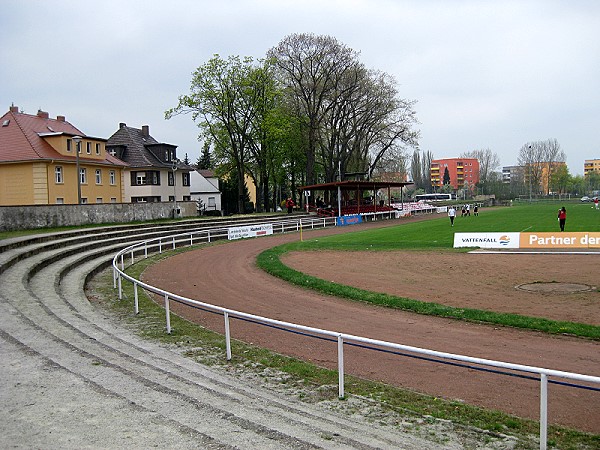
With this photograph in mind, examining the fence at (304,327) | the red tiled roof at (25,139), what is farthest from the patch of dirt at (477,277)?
the red tiled roof at (25,139)

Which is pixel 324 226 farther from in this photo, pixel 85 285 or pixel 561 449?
pixel 561 449

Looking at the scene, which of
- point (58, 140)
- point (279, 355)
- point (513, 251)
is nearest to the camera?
point (279, 355)

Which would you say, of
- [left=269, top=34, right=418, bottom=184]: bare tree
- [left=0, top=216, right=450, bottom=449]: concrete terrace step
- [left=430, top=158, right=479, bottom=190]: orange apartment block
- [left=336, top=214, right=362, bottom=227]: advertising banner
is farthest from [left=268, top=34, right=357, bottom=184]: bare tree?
[left=430, top=158, right=479, bottom=190]: orange apartment block

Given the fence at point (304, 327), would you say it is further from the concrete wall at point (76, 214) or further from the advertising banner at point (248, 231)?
the concrete wall at point (76, 214)

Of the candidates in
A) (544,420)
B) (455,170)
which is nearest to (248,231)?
(544,420)

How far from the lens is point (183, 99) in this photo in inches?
2003

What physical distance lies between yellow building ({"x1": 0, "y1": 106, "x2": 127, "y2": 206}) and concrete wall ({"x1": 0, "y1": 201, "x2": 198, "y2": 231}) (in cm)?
431

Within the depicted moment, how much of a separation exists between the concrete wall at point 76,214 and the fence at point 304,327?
19.5 feet

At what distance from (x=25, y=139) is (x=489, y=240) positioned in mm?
34434

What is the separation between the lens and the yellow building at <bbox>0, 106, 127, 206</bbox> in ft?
129

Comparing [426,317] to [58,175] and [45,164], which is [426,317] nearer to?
[45,164]

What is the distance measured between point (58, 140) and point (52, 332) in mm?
36205

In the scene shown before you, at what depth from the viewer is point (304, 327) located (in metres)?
7.18

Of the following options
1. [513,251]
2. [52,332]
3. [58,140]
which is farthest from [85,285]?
[58,140]
